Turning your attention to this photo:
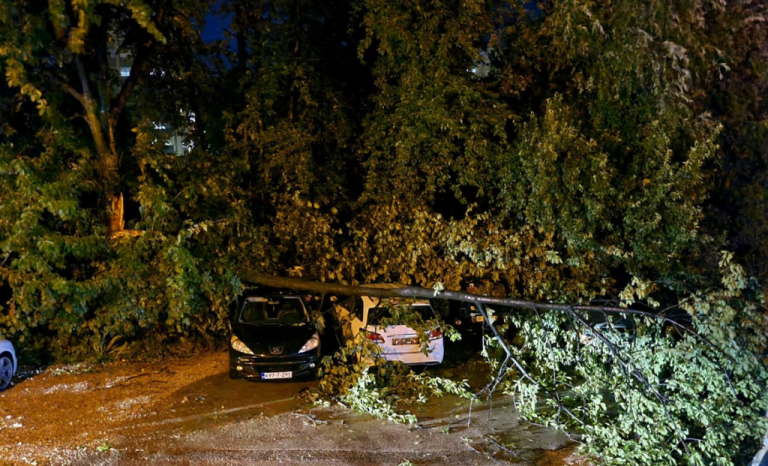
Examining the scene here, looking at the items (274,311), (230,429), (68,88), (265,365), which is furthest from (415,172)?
(68,88)

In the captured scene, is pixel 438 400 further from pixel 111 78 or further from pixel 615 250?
pixel 111 78

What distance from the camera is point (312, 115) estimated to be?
13.0 metres

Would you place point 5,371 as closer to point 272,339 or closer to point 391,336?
point 272,339

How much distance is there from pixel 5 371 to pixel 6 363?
4.9 inches

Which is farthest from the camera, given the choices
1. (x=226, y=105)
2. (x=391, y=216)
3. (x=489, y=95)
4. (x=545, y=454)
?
(x=226, y=105)

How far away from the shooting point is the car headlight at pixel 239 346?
32.8 ft

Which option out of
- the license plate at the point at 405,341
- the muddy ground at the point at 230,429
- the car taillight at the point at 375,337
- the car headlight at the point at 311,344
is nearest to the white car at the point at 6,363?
the muddy ground at the point at 230,429

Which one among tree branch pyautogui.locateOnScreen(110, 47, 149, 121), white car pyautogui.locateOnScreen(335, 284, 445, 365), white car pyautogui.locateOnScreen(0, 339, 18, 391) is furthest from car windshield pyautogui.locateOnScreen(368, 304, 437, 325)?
tree branch pyautogui.locateOnScreen(110, 47, 149, 121)

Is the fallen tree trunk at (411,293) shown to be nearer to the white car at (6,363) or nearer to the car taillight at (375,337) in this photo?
the car taillight at (375,337)

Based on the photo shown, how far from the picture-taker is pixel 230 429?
8234 millimetres

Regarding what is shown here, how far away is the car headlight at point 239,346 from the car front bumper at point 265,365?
0.06 meters

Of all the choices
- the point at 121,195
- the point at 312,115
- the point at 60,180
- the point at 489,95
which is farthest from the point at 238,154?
the point at 489,95

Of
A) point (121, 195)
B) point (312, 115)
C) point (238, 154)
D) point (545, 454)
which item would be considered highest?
point (312, 115)

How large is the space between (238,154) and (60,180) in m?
3.76
